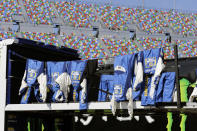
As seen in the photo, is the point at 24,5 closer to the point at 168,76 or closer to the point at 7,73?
the point at 7,73

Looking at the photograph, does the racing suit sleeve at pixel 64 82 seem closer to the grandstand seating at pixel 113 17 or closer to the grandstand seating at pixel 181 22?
the grandstand seating at pixel 113 17

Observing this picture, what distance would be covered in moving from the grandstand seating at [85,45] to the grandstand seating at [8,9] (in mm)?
5460

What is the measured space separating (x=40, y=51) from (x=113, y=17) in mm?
27632

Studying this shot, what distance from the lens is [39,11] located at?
110 feet

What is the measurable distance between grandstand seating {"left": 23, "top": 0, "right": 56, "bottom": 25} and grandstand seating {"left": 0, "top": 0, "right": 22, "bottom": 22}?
3.47 ft

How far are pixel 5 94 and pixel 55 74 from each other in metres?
1.58

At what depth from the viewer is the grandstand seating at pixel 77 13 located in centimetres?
3369

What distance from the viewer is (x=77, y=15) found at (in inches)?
1375

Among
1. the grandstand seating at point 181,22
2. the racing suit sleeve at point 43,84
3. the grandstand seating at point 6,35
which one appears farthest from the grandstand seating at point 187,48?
the racing suit sleeve at point 43,84

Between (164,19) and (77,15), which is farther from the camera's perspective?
(164,19)

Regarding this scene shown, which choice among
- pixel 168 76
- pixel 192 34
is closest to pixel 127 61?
pixel 168 76

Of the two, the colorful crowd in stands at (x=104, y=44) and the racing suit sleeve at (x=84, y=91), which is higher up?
the colorful crowd in stands at (x=104, y=44)

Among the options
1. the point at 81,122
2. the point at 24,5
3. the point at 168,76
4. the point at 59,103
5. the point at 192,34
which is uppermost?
the point at 24,5

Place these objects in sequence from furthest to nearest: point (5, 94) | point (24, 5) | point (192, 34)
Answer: point (192, 34) → point (24, 5) → point (5, 94)
